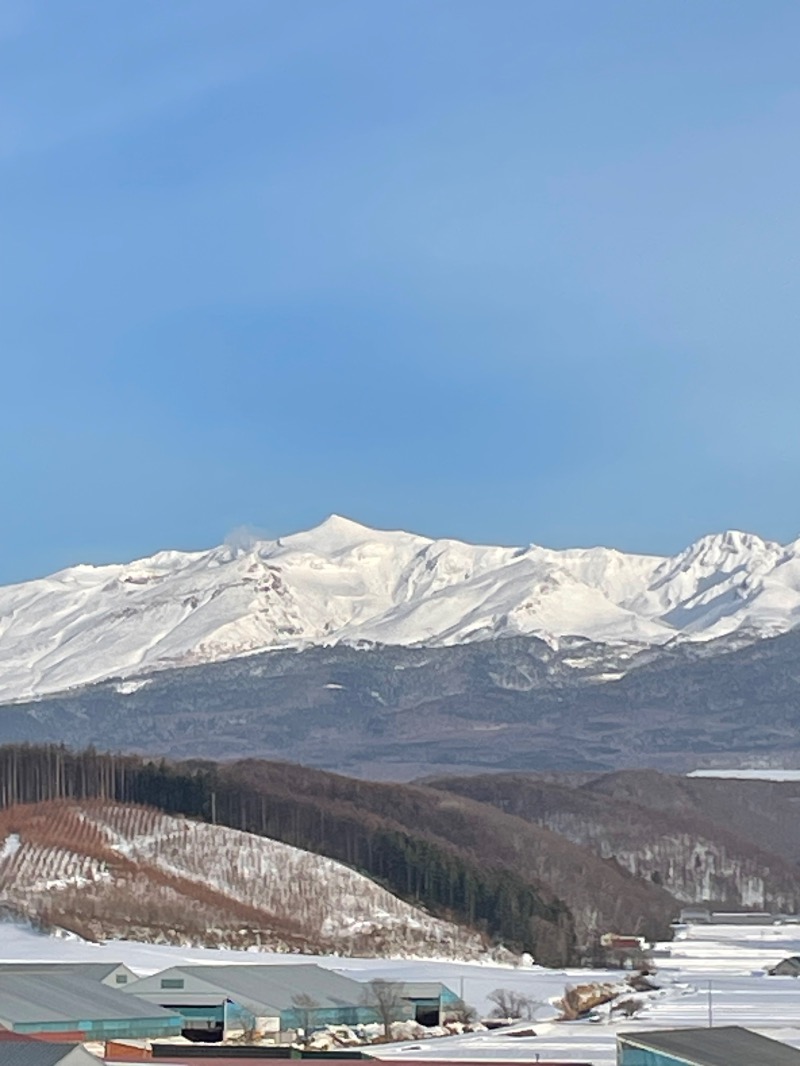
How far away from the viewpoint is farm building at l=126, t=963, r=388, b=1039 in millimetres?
92938

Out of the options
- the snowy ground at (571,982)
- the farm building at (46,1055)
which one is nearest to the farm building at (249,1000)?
the snowy ground at (571,982)

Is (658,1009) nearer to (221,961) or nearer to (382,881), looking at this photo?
(221,961)

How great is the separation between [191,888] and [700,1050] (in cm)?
10466

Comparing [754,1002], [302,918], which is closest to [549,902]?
[302,918]

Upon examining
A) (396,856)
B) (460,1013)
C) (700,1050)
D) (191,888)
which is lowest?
(700,1050)

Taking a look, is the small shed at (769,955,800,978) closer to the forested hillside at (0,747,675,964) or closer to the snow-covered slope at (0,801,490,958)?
the snow-covered slope at (0,801,490,958)

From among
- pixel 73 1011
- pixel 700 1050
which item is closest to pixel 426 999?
pixel 73 1011

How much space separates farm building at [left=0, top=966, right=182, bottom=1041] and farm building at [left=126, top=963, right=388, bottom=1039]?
333 centimetres

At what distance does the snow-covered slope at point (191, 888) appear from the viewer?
5802 inches

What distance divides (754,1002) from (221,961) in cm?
3340

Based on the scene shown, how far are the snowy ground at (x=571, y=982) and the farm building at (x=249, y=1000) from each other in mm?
7089

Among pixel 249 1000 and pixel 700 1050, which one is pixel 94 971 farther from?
pixel 700 1050

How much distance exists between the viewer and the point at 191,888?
165m

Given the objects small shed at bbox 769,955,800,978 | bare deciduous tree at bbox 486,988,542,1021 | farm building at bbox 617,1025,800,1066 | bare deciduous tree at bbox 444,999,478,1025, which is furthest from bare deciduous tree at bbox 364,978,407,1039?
small shed at bbox 769,955,800,978
